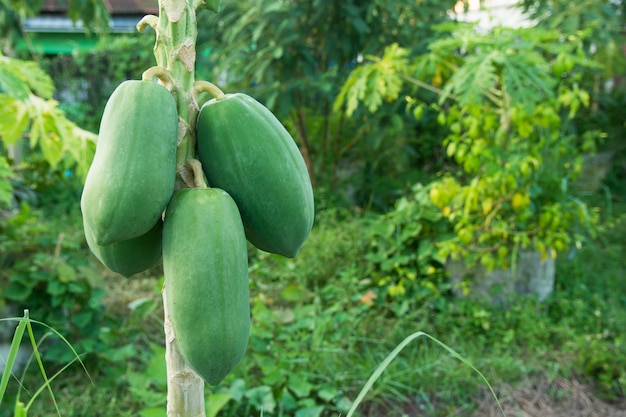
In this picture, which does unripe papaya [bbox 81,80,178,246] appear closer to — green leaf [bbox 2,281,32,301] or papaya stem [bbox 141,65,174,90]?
papaya stem [bbox 141,65,174,90]

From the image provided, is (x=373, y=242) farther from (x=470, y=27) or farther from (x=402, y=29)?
(x=402, y=29)

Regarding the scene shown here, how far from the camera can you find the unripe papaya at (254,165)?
0.88 metres

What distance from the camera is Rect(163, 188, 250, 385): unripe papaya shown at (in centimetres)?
78

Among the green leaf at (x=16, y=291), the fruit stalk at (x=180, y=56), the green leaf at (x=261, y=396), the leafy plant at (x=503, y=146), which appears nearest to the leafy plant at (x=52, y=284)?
the green leaf at (x=16, y=291)

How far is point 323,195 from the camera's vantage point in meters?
4.97

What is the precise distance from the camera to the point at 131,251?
90cm

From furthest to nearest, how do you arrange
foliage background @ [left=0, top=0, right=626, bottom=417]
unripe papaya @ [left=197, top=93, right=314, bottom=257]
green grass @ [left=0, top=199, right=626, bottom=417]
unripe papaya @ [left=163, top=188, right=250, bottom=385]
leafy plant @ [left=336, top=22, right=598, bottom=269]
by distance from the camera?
leafy plant @ [left=336, top=22, right=598, bottom=269]
foliage background @ [left=0, top=0, right=626, bottom=417]
green grass @ [left=0, top=199, right=626, bottom=417]
unripe papaya @ [left=197, top=93, right=314, bottom=257]
unripe papaya @ [left=163, top=188, right=250, bottom=385]

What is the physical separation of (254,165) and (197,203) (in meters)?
0.11

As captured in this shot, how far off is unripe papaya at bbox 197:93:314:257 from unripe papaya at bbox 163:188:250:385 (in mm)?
75

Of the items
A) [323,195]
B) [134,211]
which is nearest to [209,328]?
[134,211]

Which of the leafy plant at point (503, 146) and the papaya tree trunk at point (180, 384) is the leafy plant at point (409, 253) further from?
the papaya tree trunk at point (180, 384)

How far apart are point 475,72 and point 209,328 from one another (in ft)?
8.18

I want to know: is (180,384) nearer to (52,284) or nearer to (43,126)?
(43,126)

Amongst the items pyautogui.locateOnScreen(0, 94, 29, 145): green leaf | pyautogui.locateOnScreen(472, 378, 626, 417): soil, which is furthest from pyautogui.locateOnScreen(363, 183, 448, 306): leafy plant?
pyautogui.locateOnScreen(0, 94, 29, 145): green leaf
